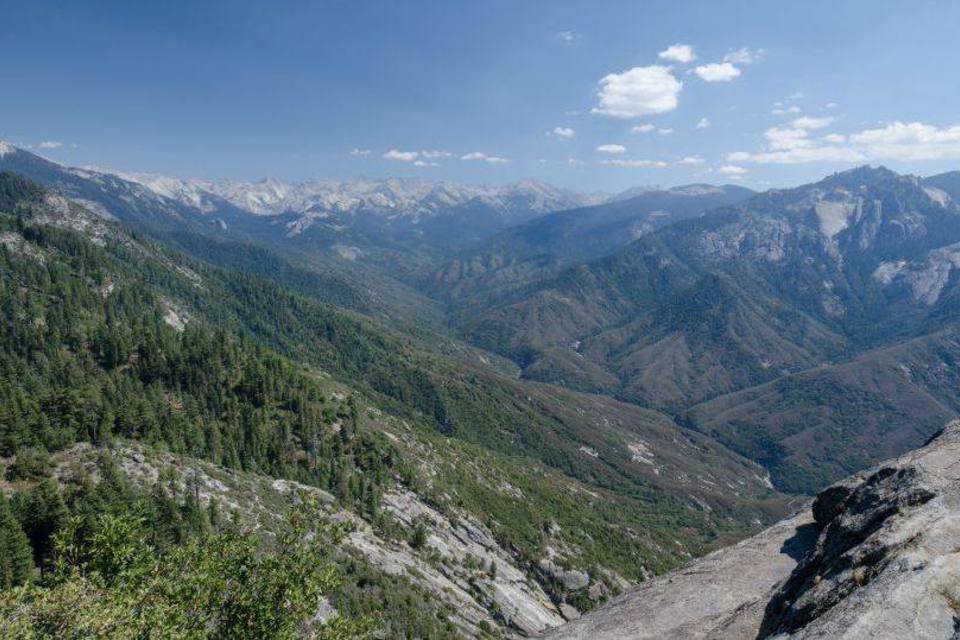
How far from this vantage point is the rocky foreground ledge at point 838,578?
22.7 metres

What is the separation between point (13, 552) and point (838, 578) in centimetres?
7524

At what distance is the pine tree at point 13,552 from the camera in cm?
5440

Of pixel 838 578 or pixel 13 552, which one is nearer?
pixel 838 578

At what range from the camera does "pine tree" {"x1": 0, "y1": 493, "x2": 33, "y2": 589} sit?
54403 mm

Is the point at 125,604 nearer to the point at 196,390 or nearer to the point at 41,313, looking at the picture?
the point at 196,390

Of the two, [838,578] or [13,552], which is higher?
[838,578]

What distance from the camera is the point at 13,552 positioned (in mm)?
55906

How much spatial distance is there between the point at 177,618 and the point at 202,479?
7288 centimetres

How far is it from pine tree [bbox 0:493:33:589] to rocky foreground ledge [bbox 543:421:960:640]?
2208 inches

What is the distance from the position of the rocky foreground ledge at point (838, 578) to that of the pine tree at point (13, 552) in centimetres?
5609

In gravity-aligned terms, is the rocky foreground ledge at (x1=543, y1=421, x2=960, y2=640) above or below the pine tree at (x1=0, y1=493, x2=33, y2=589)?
above

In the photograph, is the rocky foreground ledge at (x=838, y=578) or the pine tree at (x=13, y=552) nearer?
the rocky foreground ledge at (x=838, y=578)

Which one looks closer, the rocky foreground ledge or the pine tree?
the rocky foreground ledge

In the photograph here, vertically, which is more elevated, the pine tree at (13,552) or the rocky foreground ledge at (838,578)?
the rocky foreground ledge at (838,578)
